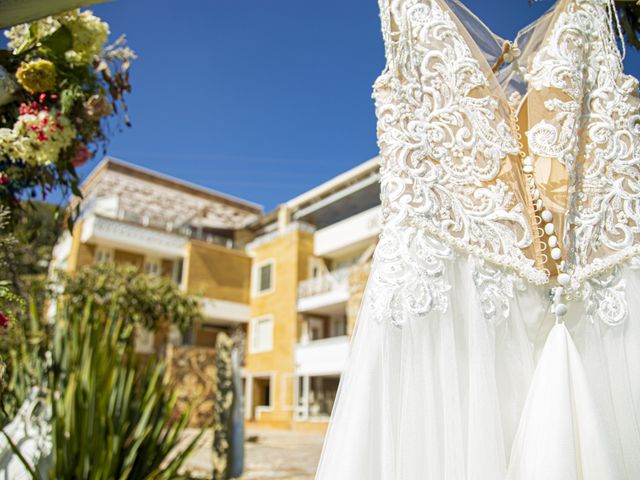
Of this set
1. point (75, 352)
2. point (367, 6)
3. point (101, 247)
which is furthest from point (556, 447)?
point (101, 247)

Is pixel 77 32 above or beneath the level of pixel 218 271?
beneath

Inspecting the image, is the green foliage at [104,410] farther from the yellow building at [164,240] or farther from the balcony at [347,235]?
the yellow building at [164,240]

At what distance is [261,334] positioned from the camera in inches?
920

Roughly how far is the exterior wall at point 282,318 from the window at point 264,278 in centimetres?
24

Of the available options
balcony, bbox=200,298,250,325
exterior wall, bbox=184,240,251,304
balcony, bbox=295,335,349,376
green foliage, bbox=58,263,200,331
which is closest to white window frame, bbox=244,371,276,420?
balcony, bbox=295,335,349,376

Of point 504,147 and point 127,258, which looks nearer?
point 504,147

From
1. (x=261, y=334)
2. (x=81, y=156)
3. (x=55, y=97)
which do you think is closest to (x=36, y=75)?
(x=55, y=97)

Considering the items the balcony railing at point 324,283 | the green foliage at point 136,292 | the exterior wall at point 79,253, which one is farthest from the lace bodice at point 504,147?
the exterior wall at point 79,253

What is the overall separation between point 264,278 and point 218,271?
2.16 meters

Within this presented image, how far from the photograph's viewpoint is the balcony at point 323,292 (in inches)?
792

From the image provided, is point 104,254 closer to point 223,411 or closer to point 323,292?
point 323,292

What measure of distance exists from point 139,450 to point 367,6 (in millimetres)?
3162

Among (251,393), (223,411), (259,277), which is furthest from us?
(259,277)

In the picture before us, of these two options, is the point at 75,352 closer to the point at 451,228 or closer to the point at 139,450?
the point at 139,450
